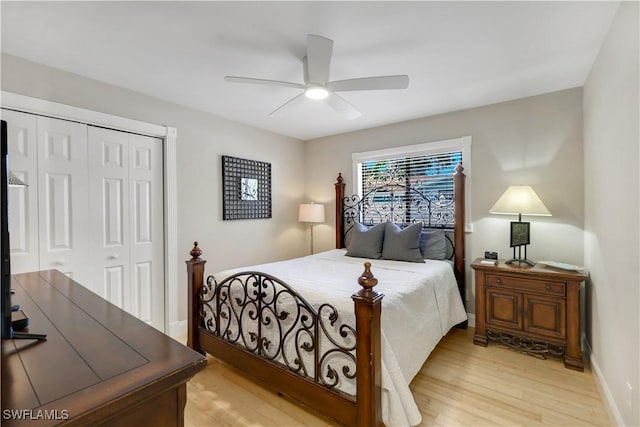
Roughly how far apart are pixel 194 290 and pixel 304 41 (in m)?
2.12

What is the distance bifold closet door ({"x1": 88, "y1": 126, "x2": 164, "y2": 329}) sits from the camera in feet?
8.73

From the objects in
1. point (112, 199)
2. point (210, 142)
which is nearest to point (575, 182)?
point (210, 142)

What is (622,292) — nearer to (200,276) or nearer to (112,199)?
(200,276)

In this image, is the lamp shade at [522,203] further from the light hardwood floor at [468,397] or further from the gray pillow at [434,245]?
the light hardwood floor at [468,397]

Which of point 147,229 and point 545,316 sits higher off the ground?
point 147,229

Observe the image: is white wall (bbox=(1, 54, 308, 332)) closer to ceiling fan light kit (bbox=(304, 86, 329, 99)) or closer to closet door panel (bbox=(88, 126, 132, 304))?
closet door panel (bbox=(88, 126, 132, 304))

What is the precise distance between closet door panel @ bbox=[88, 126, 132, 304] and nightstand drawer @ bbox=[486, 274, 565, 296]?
11.4ft

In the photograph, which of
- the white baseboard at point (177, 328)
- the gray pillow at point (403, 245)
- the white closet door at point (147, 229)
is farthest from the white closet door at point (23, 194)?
the gray pillow at point (403, 245)

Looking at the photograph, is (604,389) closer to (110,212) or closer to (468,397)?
(468,397)

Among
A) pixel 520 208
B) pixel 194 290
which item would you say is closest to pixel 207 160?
pixel 194 290

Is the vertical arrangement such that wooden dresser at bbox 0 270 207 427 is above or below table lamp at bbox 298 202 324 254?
below

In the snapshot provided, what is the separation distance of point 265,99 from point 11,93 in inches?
76.4

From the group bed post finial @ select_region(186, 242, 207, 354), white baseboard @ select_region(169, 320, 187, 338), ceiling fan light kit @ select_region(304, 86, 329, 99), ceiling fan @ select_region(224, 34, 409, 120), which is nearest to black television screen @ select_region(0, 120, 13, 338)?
ceiling fan @ select_region(224, 34, 409, 120)

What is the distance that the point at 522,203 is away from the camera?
2.73 m
